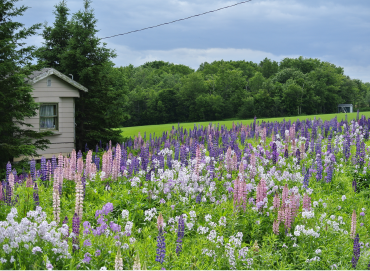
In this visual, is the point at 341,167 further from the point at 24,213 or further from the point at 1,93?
the point at 1,93

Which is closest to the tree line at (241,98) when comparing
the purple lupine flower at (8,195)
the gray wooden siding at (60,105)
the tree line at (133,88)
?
the tree line at (133,88)

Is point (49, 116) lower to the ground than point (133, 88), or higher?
lower

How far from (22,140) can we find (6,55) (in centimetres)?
369

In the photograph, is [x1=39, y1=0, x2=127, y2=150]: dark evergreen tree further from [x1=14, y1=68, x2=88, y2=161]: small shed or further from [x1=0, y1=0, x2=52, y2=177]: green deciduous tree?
[x1=0, y1=0, x2=52, y2=177]: green deciduous tree

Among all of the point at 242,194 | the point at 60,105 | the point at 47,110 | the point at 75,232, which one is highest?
the point at 60,105

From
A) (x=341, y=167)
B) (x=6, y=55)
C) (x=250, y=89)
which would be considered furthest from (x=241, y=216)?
(x=250, y=89)

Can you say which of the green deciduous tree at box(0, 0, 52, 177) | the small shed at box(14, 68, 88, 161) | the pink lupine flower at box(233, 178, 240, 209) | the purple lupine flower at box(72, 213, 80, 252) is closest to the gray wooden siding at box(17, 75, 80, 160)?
the small shed at box(14, 68, 88, 161)

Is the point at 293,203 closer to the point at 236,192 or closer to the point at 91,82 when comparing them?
the point at 236,192

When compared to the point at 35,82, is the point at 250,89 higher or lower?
higher

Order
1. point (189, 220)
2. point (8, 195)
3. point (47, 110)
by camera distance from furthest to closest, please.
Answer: point (47, 110), point (8, 195), point (189, 220)

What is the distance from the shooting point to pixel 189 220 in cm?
641

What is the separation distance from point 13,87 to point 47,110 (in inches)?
170

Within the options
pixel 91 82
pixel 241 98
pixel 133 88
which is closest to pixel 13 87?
pixel 91 82

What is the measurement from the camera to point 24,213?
6395 millimetres
